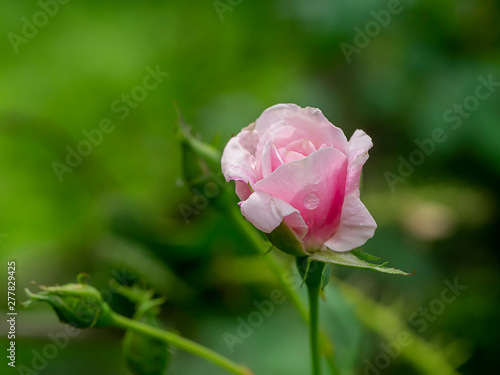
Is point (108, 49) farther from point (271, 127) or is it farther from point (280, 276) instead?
point (271, 127)

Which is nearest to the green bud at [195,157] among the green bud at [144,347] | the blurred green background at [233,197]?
the blurred green background at [233,197]

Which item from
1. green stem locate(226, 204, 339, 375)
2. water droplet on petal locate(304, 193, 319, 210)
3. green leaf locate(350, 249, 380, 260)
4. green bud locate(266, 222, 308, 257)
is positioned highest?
water droplet on petal locate(304, 193, 319, 210)

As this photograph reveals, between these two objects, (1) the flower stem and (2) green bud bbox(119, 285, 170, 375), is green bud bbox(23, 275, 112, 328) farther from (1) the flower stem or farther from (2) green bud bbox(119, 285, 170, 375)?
(1) the flower stem

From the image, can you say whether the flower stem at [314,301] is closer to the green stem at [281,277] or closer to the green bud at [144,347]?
the green stem at [281,277]

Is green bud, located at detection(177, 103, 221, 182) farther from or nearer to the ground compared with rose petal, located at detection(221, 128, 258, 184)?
nearer to the ground

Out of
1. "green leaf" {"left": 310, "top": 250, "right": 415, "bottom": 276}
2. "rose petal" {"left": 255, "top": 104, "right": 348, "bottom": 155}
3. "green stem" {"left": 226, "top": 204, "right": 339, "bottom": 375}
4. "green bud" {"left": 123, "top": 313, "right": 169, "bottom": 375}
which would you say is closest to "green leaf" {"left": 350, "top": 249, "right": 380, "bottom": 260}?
"green leaf" {"left": 310, "top": 250, "right": 415, "bottom": 276}

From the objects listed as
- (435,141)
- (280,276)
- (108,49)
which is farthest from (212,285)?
(108,49)
